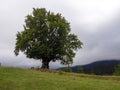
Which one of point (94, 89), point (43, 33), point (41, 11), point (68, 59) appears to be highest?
point (41, 11)

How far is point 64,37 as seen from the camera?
73.9 m

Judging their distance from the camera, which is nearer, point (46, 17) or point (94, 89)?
point (94, 89)

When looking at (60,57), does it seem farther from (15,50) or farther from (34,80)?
(34,80)

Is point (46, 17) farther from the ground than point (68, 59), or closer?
farther from the ground

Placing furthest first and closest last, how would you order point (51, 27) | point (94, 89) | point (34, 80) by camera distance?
point (51, 27)
point (34, 80)
point (94, 89)

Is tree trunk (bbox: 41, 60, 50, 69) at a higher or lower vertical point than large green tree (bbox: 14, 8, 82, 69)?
lower

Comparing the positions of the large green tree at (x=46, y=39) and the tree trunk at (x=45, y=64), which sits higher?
the large green tree at (x=46, y=39)

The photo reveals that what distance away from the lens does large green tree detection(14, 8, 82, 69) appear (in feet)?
236

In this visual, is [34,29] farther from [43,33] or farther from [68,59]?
[68,59]

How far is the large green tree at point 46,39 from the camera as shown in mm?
71875

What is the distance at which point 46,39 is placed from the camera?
72750mm

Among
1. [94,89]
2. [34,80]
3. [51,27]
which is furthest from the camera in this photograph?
[51,27]

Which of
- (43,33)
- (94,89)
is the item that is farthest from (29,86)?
(43,33)

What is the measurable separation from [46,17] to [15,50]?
10.0 meters
